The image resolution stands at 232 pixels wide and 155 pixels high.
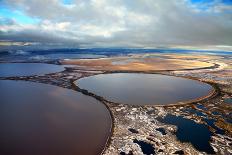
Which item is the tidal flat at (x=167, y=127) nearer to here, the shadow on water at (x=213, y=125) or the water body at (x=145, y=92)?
the shadow on water at (x=213, y=125)

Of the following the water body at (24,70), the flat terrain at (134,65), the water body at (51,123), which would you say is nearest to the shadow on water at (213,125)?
the water body at (51,123)

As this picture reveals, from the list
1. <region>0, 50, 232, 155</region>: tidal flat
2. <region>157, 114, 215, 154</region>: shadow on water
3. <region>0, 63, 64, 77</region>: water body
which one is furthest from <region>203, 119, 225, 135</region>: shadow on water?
<region>0, 63, 64, 77</region>: water body

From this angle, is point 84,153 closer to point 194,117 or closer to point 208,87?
point 194,117

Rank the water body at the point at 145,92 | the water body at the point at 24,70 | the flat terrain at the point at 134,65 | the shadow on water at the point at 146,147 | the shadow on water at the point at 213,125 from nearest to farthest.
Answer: the shadow on water at the point at 146,147
the shadow on water at the point at 213,125
the water body at the point at 145,92
the water body at the point at 24,70
the flat terrain at the point at 134,65

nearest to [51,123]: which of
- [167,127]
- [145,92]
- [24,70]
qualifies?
[167,127]

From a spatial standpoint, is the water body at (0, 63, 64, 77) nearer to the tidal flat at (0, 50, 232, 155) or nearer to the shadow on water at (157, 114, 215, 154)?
the tidal flat at (0, 50, 232, 155)

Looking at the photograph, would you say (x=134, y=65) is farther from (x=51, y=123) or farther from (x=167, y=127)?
(x=51, y=123)

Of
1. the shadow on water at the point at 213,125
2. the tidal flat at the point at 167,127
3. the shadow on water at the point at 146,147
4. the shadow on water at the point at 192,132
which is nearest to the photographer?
the shadow on water at the point at 146,147
